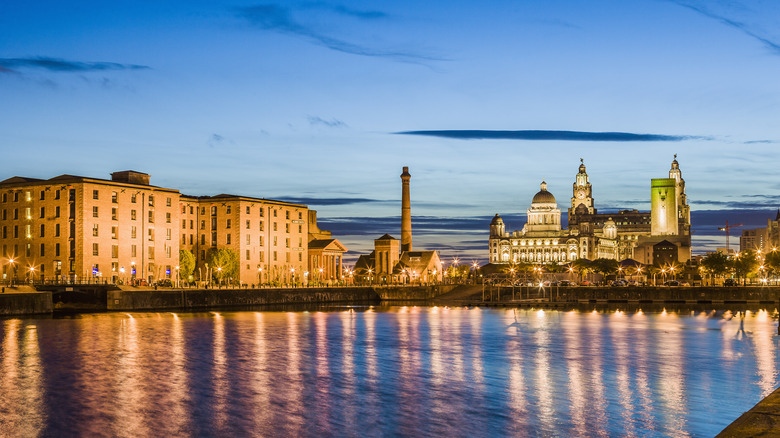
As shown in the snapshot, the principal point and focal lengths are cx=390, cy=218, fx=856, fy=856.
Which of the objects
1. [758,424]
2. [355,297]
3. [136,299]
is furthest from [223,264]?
[758,424]

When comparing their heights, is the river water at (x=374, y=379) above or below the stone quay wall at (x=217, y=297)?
below

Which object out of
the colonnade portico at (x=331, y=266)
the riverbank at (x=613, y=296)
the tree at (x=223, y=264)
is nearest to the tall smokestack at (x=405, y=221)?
the colonnade portico at (x=331, y=266)

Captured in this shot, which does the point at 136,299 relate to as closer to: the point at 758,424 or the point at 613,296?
the point at 613,296

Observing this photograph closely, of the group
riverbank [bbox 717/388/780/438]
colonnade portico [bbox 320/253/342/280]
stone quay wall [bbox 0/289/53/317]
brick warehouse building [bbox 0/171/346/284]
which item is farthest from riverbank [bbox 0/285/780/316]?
riverbank [bbox 717/388/780/438]

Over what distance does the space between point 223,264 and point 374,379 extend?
8936 cm

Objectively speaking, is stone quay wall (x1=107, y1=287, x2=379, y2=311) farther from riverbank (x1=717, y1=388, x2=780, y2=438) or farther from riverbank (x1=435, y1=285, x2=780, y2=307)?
riverbank (x1=717, y1=388, x2=780, y2=438)

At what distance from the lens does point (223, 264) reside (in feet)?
418

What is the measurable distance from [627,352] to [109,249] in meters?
77.1

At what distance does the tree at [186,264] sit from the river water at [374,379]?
4908cm

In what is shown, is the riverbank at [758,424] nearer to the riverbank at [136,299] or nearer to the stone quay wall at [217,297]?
the riverbank at [136,299]

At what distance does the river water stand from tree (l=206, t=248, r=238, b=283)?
5350cm

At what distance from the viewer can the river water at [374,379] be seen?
3031 centimetres

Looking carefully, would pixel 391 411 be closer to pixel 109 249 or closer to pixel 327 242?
pixel 109 249

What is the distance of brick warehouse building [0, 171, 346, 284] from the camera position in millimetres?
107812
